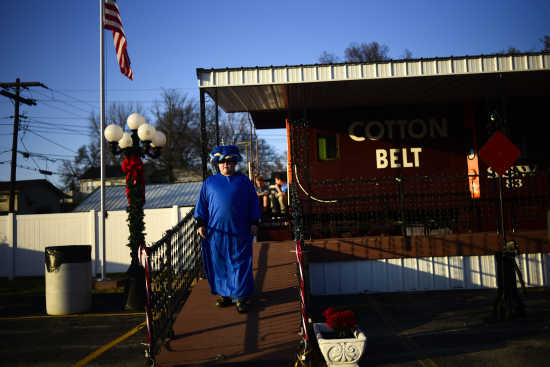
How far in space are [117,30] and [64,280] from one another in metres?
6.77

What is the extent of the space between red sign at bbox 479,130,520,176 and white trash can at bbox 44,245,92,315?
750 centimetres

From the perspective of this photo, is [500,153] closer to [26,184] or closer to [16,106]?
[16,106]

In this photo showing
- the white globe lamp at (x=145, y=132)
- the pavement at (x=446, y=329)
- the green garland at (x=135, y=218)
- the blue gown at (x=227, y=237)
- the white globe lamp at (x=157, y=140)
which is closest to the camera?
the pavement at (x=446, y=329)

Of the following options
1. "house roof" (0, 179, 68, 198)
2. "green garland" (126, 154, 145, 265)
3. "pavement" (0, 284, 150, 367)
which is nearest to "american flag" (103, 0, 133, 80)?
"green garland" (126, 154, 145, 265)

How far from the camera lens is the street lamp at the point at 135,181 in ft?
23.8

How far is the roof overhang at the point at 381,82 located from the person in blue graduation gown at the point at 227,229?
110 inches

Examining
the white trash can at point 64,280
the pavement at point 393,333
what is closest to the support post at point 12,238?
the pavement at point 393,333

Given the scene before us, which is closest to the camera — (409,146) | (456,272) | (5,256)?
(456,272)

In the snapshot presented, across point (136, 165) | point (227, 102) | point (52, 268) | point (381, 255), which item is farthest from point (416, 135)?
point (52, 268)

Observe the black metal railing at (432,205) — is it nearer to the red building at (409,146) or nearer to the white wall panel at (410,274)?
the red building at (409,146)

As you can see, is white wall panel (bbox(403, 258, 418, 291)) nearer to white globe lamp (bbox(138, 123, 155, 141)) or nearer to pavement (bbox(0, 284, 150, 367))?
pavement (bbox(0, 284, 150, 367))

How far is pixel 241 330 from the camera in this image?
4359mm

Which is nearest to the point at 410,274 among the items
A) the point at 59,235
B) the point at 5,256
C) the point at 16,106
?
the point at 59,235

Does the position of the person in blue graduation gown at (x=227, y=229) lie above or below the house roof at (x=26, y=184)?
below
